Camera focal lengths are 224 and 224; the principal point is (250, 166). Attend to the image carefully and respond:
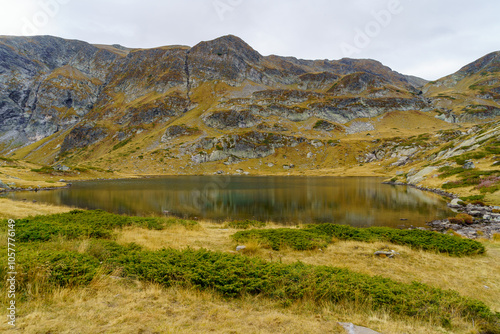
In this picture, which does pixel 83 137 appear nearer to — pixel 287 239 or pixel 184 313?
pixel 287 239

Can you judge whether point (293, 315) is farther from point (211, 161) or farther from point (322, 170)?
point (211, 161)

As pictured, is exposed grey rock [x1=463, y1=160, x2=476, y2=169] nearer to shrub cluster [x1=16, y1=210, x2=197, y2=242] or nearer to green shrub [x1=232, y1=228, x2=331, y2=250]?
green shrub [x1=232, y1=228, x2=331, y2=250]

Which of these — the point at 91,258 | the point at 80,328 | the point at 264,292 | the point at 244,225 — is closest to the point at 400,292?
the point at 264,292

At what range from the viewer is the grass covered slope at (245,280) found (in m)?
6.33

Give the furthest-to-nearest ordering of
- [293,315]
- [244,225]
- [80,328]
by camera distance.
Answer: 1. [244,225]
2. [293,315]
3. [80,328]

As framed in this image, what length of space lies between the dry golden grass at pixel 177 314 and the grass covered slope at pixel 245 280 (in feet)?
0.97

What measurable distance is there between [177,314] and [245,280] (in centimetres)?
229

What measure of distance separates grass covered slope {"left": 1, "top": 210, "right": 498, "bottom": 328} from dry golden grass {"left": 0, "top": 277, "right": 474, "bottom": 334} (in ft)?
0.97

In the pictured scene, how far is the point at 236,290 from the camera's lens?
6.96 m

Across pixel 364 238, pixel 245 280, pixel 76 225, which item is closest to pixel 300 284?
pixel 245 280

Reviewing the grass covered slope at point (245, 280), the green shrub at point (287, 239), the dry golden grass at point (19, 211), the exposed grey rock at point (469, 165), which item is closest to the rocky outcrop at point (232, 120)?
the exposed grey rock at point (469, 165)

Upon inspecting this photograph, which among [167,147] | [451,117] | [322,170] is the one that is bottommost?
[322,170]

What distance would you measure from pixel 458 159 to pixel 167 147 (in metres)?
136

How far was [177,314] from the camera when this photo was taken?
19.2 ft
